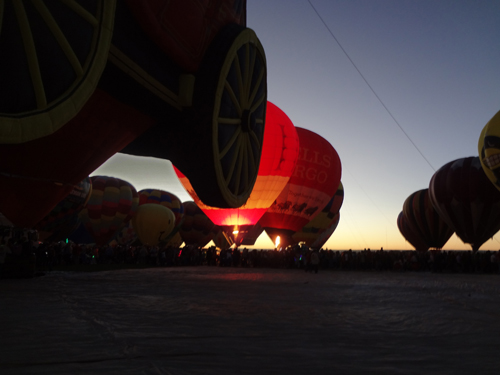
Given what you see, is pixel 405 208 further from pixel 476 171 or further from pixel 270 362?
pixel 270 362

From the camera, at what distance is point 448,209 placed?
109ft

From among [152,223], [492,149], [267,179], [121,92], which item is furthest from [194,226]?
[121,92]

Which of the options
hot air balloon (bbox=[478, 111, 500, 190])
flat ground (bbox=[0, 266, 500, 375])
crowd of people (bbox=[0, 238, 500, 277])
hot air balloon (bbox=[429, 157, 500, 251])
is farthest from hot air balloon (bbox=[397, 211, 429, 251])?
flat ground (bbox=[0, 266, 500, 375])

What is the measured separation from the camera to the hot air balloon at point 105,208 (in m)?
39.1

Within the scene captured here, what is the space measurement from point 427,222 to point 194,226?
2998 centimetres

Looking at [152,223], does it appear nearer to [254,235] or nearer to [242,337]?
[254,235]

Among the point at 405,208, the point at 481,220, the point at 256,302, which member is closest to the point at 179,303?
the point at 256,302

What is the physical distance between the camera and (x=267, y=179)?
2541 centimetres

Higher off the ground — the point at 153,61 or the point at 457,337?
the point at 153,61

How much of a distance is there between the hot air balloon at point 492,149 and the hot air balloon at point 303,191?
958cm

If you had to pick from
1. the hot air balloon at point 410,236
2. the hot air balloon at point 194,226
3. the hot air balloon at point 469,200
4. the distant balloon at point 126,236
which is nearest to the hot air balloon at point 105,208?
the distant balloon at point 126,236

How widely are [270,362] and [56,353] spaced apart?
168 cm

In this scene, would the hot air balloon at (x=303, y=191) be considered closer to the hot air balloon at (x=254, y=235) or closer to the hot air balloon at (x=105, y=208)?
the hot air balloon at (x=105, y=208)

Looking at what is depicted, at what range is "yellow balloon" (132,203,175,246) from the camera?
45.6 m
